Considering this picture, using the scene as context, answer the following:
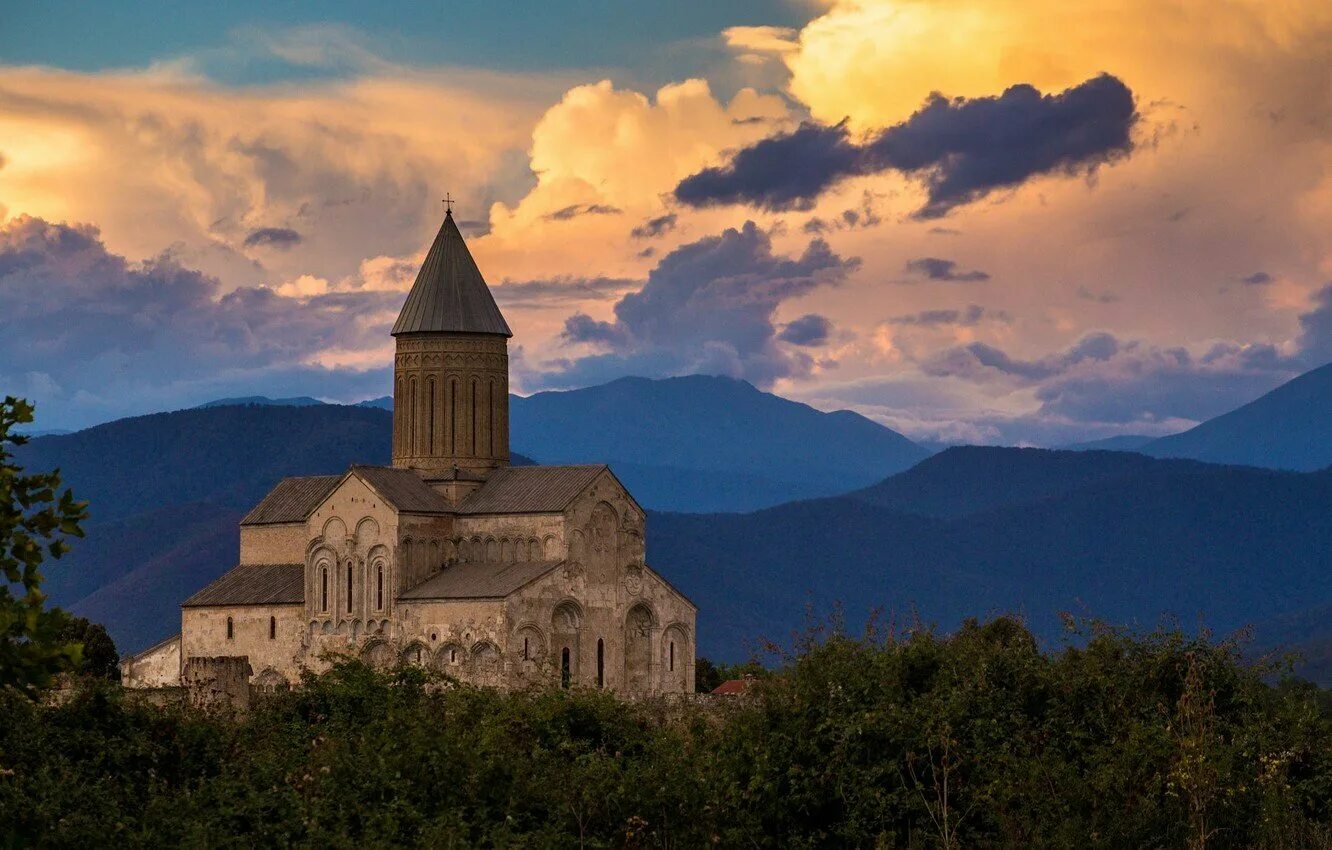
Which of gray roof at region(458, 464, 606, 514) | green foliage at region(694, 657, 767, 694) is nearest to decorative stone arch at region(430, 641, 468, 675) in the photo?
gray roof at region(458, 464, 606, 514)

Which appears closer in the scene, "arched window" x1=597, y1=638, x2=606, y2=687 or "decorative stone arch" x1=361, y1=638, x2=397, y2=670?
"decorative stone arch" x1=361, y1=638, x2=397, y2=670

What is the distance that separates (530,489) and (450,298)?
8.08 meters

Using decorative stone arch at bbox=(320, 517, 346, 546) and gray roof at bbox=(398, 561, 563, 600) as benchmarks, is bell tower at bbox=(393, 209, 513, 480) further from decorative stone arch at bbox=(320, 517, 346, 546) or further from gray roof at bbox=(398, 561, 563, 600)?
gray roof at bbox=(398, 561, 563, 600)

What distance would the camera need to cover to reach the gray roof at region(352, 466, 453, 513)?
62.0 m

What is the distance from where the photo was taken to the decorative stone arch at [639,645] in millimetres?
60844

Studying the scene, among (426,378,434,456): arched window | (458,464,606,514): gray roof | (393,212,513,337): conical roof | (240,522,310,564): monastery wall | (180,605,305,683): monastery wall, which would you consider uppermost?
(393,212,513,337): conical roof

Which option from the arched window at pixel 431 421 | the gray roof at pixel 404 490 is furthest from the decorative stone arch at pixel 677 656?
the arched window at pixel 431 421

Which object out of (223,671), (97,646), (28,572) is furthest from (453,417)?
(28,572)

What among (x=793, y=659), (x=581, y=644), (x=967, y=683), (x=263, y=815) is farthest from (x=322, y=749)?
(x=581, y=644)

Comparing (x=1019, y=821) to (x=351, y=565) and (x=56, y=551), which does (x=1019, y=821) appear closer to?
(x=56, y=551)

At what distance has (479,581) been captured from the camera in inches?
2344

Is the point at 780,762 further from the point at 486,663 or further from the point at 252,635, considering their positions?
the point at 252,635

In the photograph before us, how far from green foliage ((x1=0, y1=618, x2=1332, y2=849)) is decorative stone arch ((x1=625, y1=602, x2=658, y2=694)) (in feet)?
108

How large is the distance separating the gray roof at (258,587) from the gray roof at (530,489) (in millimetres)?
6101
